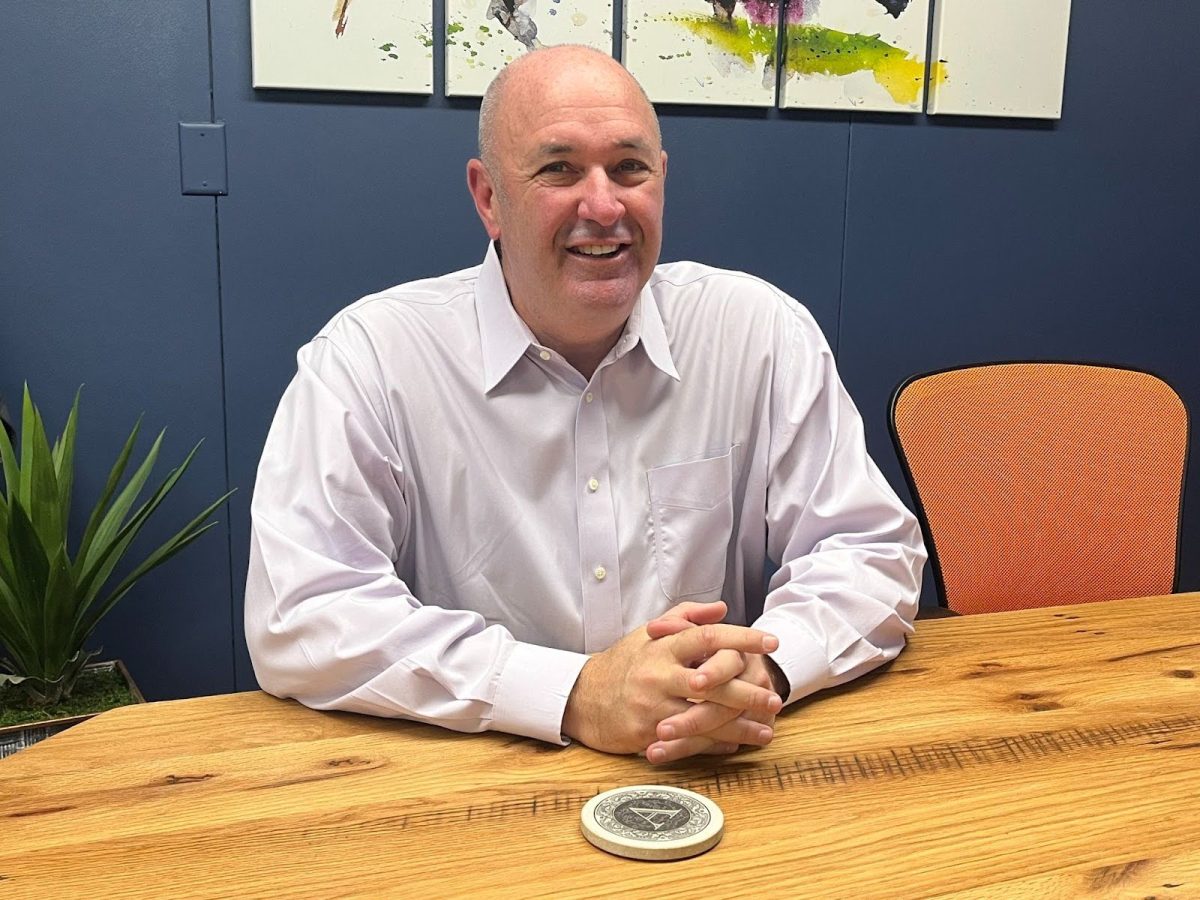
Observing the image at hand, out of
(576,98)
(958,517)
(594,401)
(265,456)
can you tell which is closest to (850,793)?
(594,401)

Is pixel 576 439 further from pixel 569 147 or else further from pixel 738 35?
pixel 738 35

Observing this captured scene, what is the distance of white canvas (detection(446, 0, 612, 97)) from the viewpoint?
2.54 meters

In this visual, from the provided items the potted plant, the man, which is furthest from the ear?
the potted plant

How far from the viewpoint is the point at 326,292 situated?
259cm

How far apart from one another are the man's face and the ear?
0.18ft

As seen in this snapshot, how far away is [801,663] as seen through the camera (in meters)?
1.24

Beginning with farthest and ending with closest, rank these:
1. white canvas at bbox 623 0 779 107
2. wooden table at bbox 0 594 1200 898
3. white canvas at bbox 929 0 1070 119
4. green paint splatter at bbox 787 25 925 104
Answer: white canvas at bbox 929 0 1070 119 → green paint splatter at bbox 787 25 925 104 → white canvas at bbox 623 0 779 107 → wooden table at bbox 0 594 1200 898

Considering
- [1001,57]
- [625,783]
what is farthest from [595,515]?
[1001,57]

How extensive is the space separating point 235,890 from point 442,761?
257 millimetres

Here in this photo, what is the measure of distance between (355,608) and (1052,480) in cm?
131

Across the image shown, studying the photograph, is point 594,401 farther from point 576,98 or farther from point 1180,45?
point 1180,45

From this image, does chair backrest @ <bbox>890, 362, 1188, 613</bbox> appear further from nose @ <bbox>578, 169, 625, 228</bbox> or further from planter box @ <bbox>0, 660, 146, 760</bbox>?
planter box @ <bbox>0, 660, 146, 760</bbox>

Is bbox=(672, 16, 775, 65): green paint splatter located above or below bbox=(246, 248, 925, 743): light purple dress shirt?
above

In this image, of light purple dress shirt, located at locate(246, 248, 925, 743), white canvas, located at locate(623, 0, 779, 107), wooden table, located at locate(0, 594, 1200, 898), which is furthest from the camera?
white canvas, located at locate(623, 0, 779, 107)
